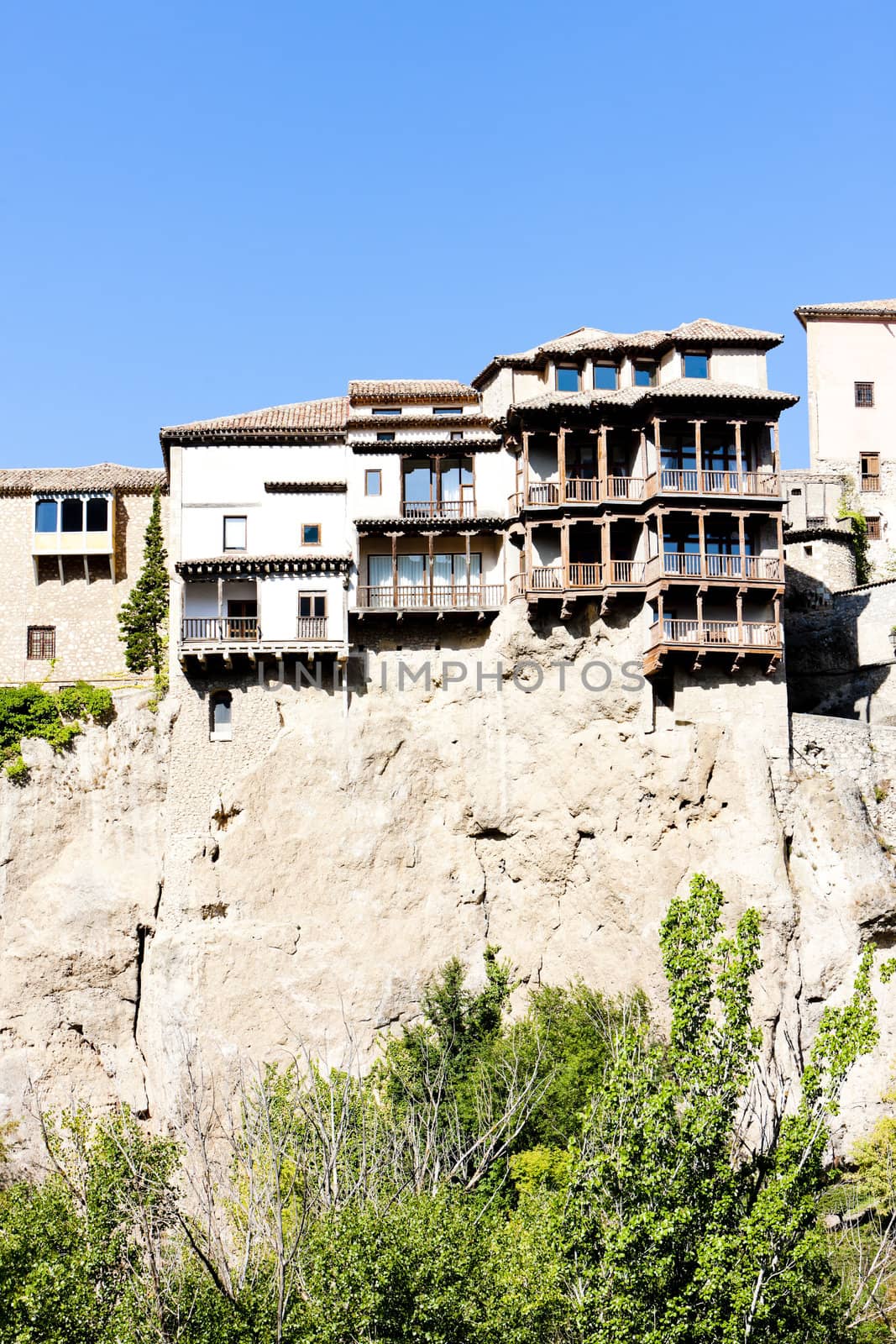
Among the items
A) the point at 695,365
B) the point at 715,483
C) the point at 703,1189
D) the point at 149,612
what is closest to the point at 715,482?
the point at 715,483

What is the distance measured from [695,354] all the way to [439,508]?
30.7ft

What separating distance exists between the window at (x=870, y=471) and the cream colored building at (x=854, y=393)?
0.11ft

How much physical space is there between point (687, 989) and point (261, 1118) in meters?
11.7

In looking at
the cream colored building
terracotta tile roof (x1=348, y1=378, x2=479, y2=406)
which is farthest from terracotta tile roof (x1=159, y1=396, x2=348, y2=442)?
the cream colored building

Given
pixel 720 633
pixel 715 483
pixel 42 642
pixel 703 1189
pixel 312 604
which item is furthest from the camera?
pixel 42 642

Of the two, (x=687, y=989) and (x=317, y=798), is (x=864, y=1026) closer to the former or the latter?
(x=687, y=989)

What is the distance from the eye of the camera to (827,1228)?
41.8 meters

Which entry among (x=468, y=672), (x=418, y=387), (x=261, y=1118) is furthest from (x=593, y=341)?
(x=261, y=1118)

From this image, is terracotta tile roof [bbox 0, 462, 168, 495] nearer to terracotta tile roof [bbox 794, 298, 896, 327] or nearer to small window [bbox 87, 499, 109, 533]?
small window [bbox 87, 499, 109, 533]

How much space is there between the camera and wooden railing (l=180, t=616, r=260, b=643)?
4991cm

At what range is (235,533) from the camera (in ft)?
170

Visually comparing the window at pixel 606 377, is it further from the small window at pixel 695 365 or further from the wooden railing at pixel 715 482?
the wooden railing at pixel 715 482

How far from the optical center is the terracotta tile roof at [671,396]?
4928 cm

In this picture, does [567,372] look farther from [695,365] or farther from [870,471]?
[870,471]
